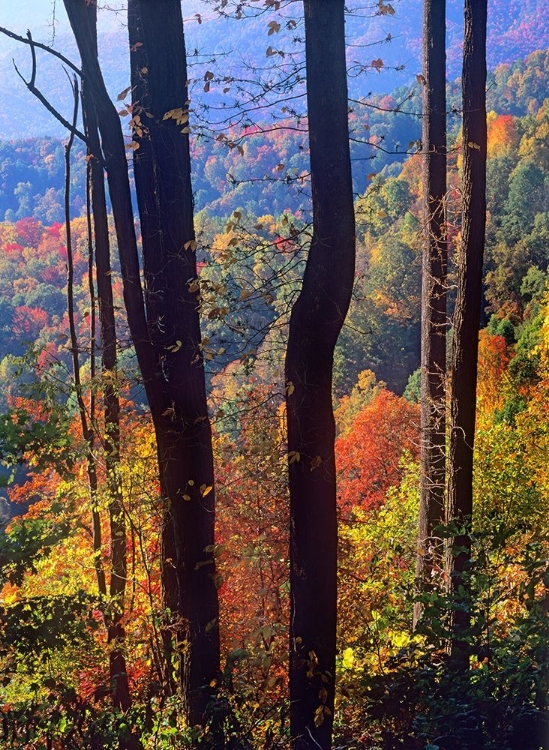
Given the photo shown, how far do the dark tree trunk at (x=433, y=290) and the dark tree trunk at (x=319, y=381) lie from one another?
3.49 meters

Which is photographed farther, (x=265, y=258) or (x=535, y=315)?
(x=535, y=315)

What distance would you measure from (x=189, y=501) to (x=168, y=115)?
85.9 inches

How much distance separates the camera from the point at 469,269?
613 centimetres

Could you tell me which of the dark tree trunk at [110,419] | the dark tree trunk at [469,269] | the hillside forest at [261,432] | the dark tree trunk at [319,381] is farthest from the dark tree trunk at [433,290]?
the dark tree trunk at [319,381]

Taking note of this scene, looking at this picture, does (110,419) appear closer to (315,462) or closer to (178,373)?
(178,373)

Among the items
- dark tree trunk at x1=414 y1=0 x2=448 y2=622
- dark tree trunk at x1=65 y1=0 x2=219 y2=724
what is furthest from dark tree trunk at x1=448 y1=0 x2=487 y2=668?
dark tree trunk at x1=65 y1=0 x2=219 y2=724

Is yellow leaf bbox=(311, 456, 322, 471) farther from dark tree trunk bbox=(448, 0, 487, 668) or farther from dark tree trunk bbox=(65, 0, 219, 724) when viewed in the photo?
dark tree trunk bbox=(448, 0, 487, 668)

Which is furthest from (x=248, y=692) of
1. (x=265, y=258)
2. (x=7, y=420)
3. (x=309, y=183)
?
(x=309, y=183)

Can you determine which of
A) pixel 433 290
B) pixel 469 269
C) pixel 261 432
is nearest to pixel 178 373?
pixel 261 432

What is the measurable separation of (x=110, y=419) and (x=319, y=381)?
370cm

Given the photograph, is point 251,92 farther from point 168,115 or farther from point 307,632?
point 307,632

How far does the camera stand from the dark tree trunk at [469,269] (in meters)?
6.14

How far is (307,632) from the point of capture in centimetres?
367

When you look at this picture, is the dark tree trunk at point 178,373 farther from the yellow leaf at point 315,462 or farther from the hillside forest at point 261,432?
the yellow leaf at point 315,462
